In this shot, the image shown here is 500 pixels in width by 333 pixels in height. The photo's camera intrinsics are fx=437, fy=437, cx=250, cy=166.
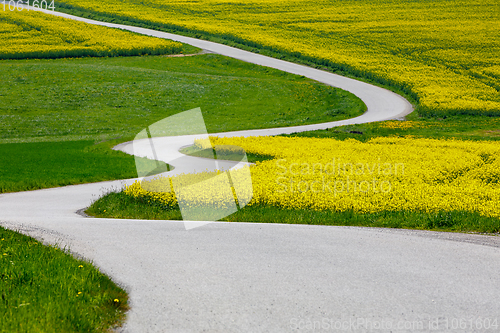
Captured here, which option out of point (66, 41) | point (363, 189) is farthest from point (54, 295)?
point (66, 41)

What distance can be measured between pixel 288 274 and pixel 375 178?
886 centimetres

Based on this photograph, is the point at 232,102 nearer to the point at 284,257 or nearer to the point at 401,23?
the point at 284,257

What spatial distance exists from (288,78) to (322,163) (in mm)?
34326

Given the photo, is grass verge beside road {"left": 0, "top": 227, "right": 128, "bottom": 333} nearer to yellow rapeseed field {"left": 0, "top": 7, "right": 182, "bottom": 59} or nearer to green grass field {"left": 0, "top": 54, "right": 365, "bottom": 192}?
green grass field {"left": 0, "top": 54, "right": 365, "bottom": 192}

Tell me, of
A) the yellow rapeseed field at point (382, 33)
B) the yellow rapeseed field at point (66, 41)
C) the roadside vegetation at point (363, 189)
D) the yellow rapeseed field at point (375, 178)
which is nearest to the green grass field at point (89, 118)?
the yellow rapeseed field at point (66, 41)

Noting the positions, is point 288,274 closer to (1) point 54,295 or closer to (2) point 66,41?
(1) point 54,295

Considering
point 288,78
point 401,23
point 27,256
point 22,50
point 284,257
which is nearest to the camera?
point 27,256

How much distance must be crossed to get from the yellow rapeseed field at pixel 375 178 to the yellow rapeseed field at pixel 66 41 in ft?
136

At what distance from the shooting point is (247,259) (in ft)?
25.2

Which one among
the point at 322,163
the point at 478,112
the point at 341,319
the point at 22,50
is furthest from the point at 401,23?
the point at 341,319

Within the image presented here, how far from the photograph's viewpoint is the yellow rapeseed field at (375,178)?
12062 millimetres

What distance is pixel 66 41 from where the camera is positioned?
59.4 metres

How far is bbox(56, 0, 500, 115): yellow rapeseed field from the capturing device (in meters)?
44.6

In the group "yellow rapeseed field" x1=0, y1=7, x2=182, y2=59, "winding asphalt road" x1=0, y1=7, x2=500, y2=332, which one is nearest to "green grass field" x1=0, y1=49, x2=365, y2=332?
"winding asphalt road" x1=0, y1=7, x2=500, y2=332
